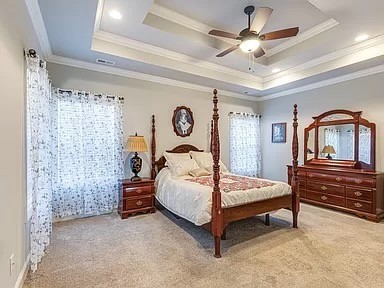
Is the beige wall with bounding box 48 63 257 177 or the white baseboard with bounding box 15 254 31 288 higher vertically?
the beige wall with bounding box 48 63 257 177

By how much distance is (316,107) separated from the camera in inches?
204

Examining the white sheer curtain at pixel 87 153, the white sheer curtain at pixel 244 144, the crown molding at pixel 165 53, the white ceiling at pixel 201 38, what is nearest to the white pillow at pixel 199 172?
the white sheer curtain at pixel 87 153

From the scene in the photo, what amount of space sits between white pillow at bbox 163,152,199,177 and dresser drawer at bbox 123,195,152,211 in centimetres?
68

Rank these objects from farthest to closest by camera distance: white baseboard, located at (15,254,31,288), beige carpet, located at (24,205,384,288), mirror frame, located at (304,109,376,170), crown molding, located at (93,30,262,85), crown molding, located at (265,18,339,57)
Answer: mirror frame, located at (304,109,376,170), crown molding, located at (93,30,262,85), crown molding, located at (265,18,339,57), beige carpet, located at (24,205,384,288), white baseboard, located at (15,254,31,288)

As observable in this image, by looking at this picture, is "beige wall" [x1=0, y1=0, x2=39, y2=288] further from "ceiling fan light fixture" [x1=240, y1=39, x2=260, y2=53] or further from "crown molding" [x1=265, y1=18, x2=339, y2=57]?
"crown molding" [x1=265, y1=18, x2=339, y2=57]

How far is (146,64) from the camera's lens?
4.10 m

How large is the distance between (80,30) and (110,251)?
112 inches

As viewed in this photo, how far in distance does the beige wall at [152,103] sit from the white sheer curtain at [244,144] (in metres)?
0.20

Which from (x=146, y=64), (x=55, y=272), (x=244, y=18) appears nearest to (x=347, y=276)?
(x=55, y=272)

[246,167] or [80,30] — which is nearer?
[80,30]

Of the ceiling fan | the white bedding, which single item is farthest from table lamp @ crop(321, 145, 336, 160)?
the ceiling fan

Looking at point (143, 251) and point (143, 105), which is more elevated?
point (143, 105)

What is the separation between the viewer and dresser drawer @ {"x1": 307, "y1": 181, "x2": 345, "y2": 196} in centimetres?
432

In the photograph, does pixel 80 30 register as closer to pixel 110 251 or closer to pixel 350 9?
pixel 110 251
